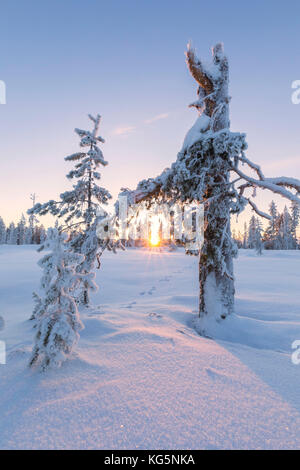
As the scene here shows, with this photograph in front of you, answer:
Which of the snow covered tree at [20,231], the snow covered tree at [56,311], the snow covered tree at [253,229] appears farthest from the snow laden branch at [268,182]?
the snow covered tree at [20,231]

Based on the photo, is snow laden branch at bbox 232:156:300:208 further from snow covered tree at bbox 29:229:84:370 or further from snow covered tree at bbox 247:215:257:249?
snow covered tree at bbox 247:215:257:249

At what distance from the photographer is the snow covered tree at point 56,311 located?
9.02 ft

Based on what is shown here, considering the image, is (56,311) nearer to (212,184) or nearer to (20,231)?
(212,184)

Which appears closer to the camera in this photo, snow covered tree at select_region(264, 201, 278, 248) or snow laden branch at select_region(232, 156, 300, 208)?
snow laden branch at select_region(232, 156, 300, 208)

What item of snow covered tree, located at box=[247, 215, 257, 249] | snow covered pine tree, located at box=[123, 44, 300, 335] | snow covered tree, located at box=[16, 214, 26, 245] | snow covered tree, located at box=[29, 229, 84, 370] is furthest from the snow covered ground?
snow covered tree, located at box=[16, 214, 26, 245]

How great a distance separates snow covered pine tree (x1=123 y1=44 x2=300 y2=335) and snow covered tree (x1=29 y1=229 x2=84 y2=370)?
2904mm

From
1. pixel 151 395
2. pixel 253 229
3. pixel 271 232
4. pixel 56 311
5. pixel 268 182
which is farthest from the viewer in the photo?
pixel 253 229

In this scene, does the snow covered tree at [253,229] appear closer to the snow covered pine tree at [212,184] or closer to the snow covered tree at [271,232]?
the snow covered tree at [271,232]

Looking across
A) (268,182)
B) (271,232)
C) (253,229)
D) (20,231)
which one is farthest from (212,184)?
(20,231)

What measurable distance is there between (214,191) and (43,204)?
5.60 metres

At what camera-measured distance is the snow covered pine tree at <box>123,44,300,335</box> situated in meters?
4.97

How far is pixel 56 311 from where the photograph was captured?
2.92 meters

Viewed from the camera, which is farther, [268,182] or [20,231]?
[20,231]

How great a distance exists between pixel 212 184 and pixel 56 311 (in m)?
4.22
